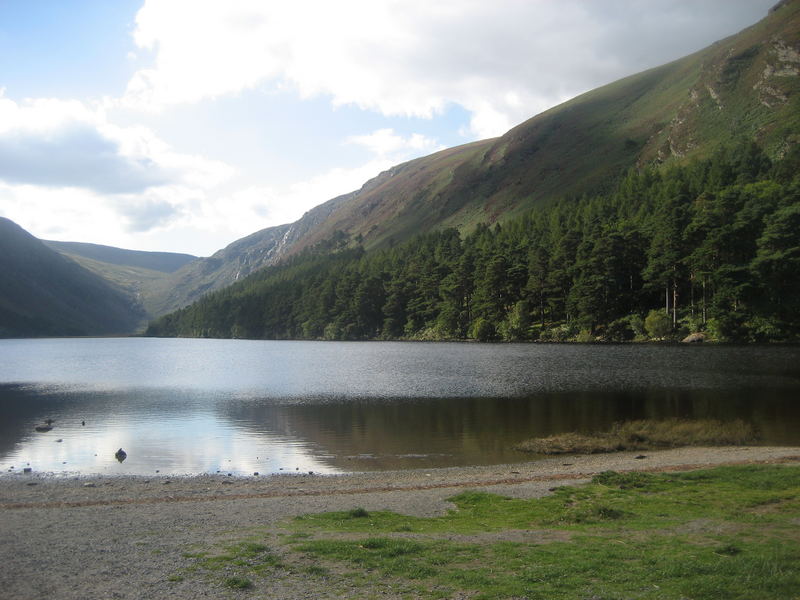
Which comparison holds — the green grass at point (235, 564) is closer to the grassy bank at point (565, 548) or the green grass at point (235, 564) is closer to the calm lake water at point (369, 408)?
the grassy bank at point (565, 548)

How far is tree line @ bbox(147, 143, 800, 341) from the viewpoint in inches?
3829

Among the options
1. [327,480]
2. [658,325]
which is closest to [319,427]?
[327,480]

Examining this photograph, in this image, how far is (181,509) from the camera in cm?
1981

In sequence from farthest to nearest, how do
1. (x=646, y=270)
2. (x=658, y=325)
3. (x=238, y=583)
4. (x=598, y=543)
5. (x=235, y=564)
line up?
1. (x=646, y=270)
2. (x=658, y=325)
3. (x=598, y=543)
4. (x=235, y=564)
5. (x=238, y=583)

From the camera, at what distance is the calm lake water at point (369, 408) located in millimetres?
32344

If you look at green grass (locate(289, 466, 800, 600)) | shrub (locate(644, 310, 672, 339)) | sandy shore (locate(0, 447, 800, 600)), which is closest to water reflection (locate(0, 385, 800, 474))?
sandy shore (locate(0, 447, 800, 600))

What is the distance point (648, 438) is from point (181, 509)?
25.3m

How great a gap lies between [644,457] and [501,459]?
23.0ft

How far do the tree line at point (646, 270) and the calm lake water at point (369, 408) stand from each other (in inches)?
721

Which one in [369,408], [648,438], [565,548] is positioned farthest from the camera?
[369,408]

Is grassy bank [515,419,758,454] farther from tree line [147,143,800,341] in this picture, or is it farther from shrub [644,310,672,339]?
shrub [644,310,672,339]

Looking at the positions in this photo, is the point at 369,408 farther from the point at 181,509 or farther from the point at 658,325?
the point at 658,325

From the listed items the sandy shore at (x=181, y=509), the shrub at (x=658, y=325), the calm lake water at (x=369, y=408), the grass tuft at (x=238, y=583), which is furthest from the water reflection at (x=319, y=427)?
the shrub at (x=658, y=325)

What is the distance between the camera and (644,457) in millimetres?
28562
